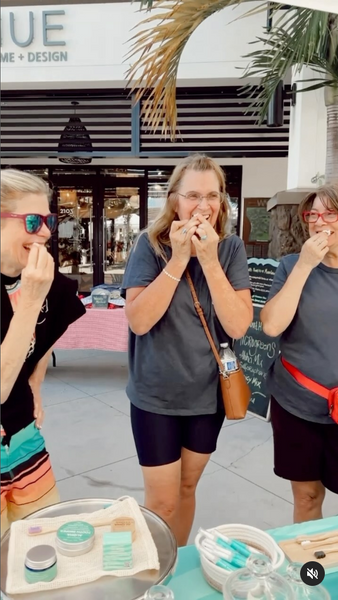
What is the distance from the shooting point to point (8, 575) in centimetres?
77

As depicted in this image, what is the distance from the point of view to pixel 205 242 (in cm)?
123

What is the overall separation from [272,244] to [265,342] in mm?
1222

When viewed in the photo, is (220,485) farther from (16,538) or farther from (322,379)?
(16,538)

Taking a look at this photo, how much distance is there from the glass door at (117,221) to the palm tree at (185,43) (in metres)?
3.98

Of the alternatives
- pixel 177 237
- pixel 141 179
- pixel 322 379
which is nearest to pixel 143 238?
pixel 177 237

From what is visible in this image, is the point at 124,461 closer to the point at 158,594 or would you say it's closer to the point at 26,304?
the point at 158,594

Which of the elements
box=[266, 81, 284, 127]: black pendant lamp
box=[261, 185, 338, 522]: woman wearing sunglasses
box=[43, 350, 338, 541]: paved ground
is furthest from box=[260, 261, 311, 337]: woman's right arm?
box=[266, 81, 284, 127]: black pendant lamp

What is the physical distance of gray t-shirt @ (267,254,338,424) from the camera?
1386 mm

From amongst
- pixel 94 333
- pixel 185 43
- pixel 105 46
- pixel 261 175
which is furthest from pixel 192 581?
pixel 261 175

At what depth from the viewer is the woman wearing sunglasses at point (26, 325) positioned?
70cm

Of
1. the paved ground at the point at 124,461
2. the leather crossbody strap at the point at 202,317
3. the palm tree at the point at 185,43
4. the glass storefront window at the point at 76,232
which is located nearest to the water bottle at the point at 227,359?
the leather crossbody strap at the point at 202,317

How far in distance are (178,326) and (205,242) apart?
272 mm

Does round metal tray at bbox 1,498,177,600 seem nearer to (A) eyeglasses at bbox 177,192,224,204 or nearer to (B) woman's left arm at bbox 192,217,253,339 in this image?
(B) woman's left arm at bbox 192,217,253,339

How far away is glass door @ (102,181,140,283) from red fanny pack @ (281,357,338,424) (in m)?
6.54
